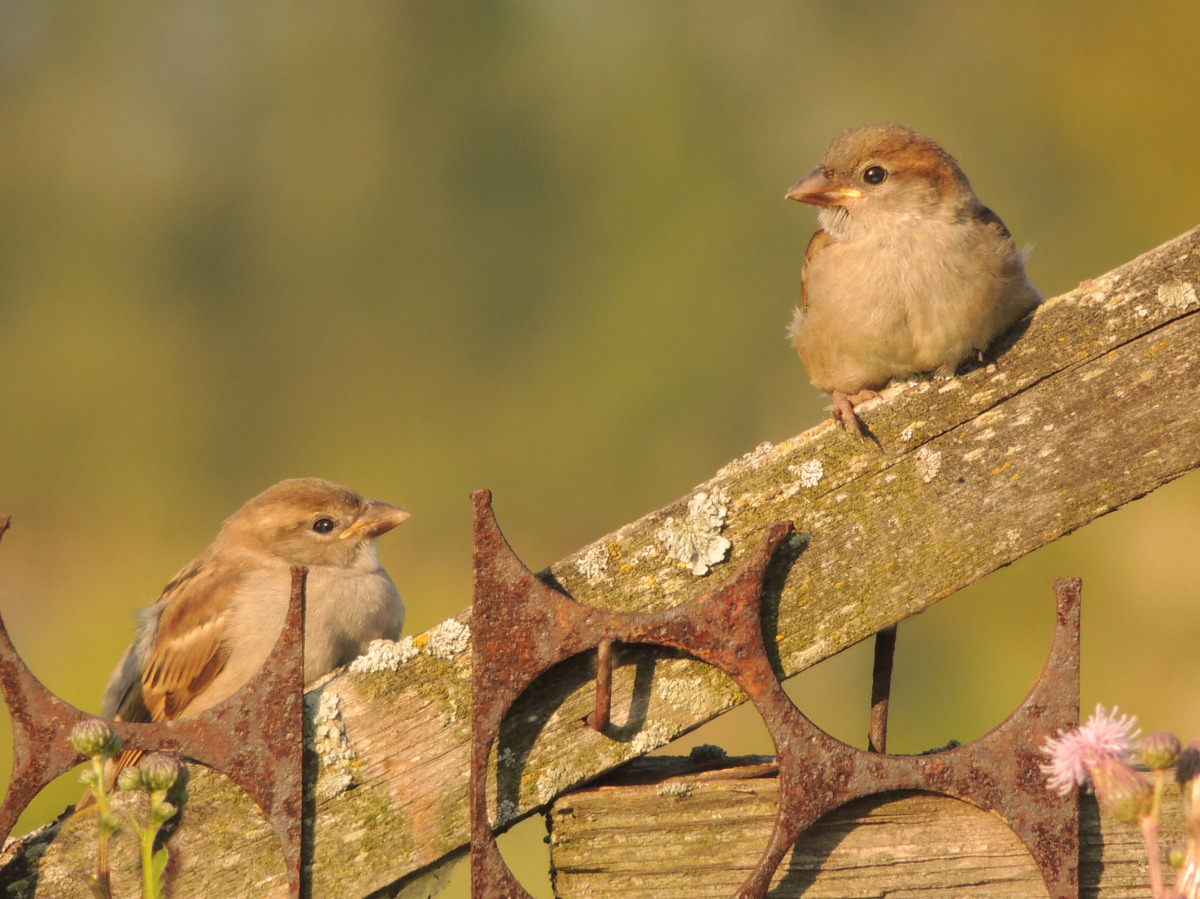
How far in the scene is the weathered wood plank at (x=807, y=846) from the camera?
195 cm

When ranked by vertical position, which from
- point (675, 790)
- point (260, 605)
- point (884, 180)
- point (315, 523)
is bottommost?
point (675, 790)

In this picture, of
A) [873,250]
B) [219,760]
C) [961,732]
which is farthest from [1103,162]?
[219,760]

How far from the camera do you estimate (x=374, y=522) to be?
14.2ft

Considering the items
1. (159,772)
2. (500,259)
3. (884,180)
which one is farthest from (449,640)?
(500,259)

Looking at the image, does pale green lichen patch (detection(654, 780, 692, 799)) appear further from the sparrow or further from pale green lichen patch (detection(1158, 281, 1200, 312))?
pale green lichen patch (detection(1158, 281, 1200, 312))

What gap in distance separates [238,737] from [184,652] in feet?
6.43

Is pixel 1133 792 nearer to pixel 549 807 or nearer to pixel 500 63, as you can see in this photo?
pixel 549 807

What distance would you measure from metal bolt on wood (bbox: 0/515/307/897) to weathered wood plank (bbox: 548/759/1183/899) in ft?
1.34

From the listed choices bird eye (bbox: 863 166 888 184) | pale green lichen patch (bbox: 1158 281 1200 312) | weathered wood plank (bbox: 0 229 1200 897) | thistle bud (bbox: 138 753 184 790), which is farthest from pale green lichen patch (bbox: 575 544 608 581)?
bird eye (bbox: 863 166 888 184)

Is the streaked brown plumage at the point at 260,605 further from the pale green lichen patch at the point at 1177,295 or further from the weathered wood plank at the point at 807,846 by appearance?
the pale green lichen patch at the point at 1177,295

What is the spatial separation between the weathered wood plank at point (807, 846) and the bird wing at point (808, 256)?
1.79m

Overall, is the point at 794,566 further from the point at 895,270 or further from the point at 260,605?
the point at 260,605

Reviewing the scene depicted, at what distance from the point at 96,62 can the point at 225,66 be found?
93 centimetres

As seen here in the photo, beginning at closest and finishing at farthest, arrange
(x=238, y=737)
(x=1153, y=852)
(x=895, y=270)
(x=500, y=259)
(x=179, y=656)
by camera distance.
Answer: (x=1153, y=852) → (x=238, y=737) → (x=895, y=270) → (x=179, y=656) → (x=500, y=259)
